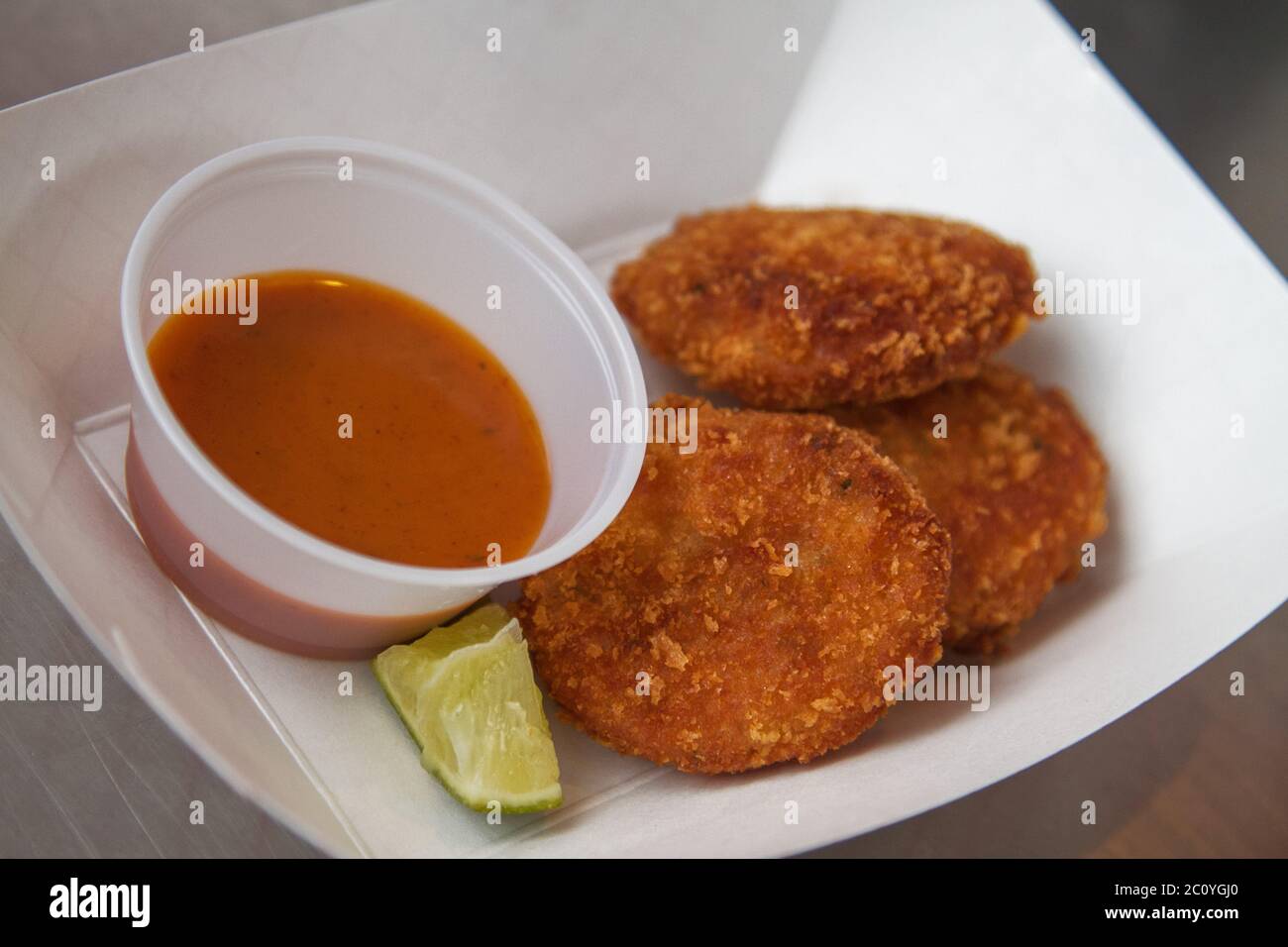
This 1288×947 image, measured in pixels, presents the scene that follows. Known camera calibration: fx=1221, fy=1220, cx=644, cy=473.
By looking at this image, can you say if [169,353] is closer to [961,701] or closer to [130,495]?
[130,495]

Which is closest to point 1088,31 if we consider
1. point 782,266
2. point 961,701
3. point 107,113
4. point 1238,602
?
point 782,266

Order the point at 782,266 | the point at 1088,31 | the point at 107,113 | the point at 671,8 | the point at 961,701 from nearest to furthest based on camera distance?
the point at 107,113 → the point at 961,701 → the point at 782,266 → the point at 671,8 → the point at 1088,31

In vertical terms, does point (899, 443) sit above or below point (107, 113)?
below

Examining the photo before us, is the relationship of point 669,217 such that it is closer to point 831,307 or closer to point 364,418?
point 831,307
